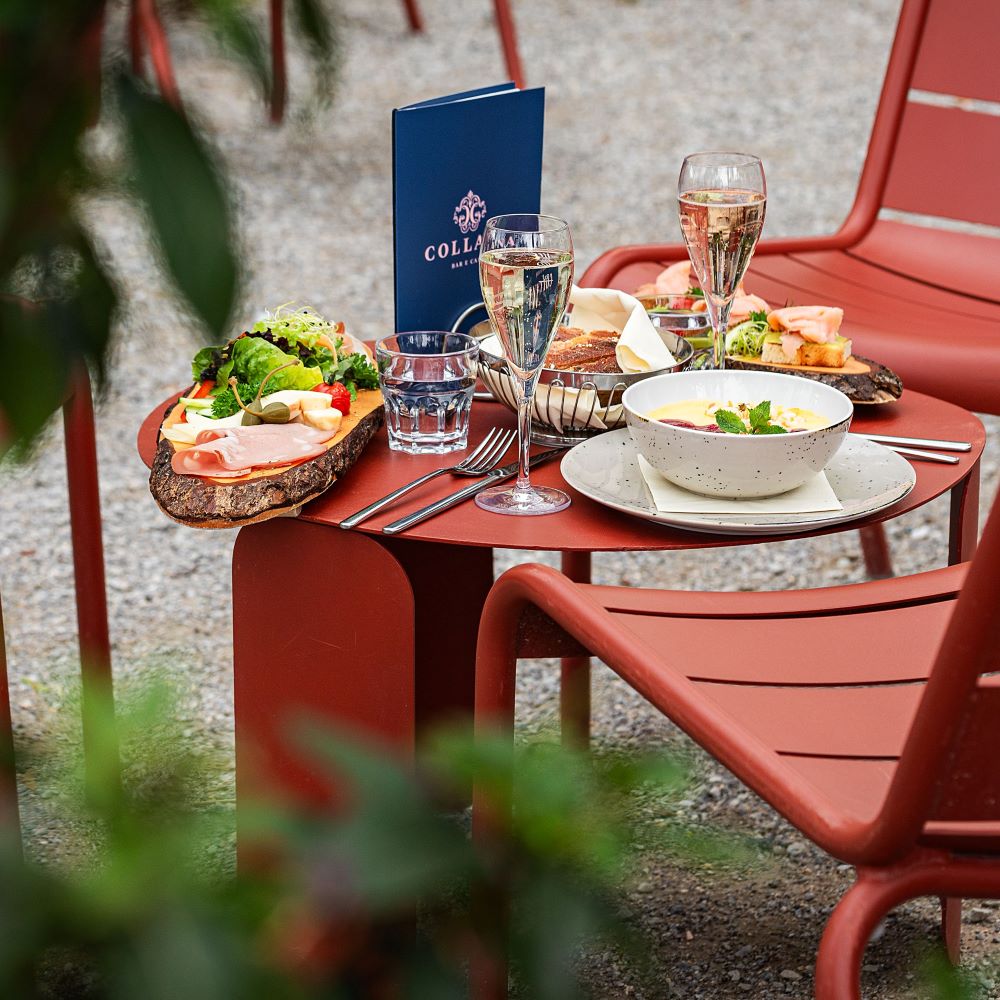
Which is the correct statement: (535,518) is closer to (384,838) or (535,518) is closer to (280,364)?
(280,364)

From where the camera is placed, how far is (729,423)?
1283 millimetres

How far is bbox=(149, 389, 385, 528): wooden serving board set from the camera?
4.11 feet

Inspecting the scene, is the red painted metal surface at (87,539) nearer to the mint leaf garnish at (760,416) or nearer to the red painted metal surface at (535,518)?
the red painted metal surface at (535,518)

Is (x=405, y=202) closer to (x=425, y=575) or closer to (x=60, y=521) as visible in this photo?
(x=425, y=575)

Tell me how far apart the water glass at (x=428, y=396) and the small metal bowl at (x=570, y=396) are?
30 mm

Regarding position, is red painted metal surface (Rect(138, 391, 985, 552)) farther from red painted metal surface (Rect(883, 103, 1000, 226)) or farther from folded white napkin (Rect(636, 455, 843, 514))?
red painted metal surface (Rect(883, 103, 1000, 226))

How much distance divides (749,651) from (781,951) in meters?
0.56

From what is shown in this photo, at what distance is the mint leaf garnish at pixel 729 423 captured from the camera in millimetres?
1280

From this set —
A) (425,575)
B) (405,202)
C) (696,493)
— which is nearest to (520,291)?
(696,493)

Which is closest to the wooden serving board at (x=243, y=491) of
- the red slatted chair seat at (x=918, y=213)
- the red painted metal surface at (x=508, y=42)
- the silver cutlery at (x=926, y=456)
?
the silver cutlery at (x=926, y=456)

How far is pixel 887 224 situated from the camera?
2559 mm

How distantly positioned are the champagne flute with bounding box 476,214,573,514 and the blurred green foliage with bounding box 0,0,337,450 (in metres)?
0.98

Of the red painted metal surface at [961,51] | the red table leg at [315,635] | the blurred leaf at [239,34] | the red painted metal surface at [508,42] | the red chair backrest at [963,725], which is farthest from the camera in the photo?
the red painted metal surface at [508,42]

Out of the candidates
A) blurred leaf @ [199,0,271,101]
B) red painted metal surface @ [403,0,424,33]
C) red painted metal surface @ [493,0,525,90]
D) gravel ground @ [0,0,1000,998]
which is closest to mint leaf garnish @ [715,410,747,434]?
gravel ground @ [0,0,1000,998]
